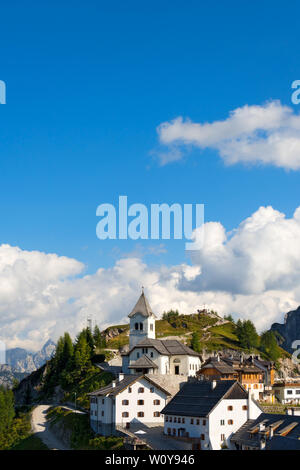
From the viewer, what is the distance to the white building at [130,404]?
81000 mm

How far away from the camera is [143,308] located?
115 meters

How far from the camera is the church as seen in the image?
10031 cm

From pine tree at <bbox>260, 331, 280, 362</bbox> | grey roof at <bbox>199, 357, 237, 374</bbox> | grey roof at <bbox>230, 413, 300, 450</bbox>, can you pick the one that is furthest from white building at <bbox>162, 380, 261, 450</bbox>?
pine tree at <bbox>260, 331, 280, 362</bbox>

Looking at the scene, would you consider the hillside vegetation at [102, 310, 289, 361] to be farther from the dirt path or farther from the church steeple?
the dirt path

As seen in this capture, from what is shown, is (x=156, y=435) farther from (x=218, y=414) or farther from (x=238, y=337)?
(x=238, y=337)

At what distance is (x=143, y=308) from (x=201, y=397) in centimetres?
4034

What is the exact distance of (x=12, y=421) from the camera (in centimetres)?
10912

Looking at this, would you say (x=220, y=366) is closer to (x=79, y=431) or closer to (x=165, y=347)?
(x=165, y=347)

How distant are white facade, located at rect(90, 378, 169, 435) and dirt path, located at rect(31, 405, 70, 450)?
774cm

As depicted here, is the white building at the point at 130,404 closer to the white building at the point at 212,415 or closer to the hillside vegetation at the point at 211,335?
the white building at the point at 212,415

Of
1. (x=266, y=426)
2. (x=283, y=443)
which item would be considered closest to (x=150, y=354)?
(x=266, y=426)

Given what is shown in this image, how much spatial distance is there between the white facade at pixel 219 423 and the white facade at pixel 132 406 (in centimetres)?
895

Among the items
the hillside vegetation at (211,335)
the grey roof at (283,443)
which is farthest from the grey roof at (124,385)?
the hillside vegetation at (211,335)
